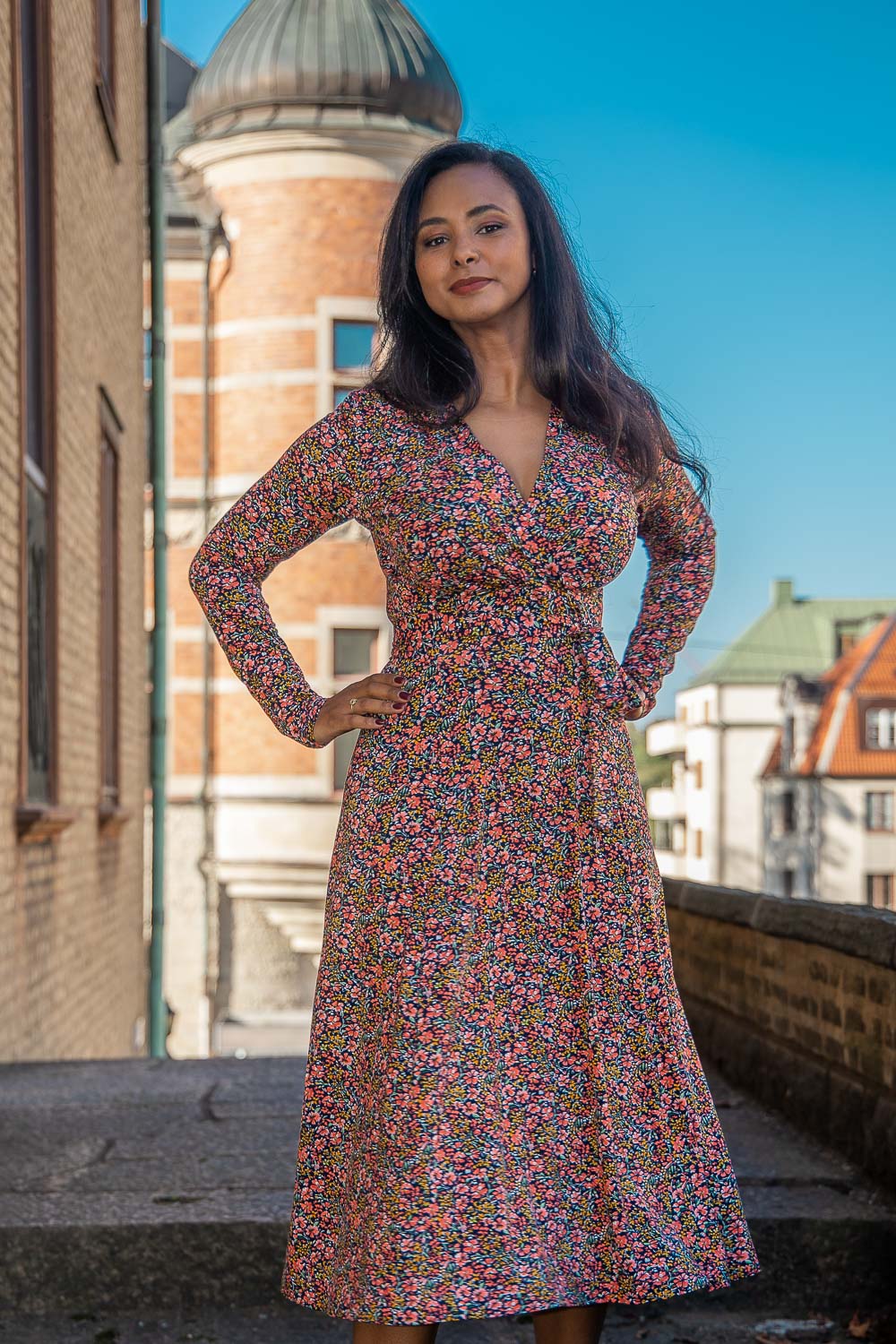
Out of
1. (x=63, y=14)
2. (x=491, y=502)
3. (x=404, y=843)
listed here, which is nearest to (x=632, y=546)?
(x=491, y=502)

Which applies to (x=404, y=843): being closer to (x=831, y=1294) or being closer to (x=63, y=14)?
(x=831, y=1294)

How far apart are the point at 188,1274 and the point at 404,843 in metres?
1.58

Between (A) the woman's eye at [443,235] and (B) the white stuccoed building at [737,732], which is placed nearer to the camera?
(A) the woman's eye at [443,235]

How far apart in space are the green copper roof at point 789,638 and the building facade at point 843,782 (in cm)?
857

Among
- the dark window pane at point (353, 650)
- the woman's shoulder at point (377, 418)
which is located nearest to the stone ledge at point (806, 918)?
the woman's shoulder at point (377, 418)

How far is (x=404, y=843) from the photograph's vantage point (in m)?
2.58

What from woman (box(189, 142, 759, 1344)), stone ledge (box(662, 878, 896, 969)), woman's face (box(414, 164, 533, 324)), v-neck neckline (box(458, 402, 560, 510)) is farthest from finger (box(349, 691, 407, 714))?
stone ledge (box(662, 878, 896, 969))

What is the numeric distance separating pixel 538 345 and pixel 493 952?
1005 mm

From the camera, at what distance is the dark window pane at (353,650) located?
19047 millimetres

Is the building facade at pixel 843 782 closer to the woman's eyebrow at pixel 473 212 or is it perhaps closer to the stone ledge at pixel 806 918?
the stone ledge at pixel 806 918

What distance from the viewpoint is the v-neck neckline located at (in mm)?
2652

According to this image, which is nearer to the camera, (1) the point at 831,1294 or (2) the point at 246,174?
(1) the point at 831,1294

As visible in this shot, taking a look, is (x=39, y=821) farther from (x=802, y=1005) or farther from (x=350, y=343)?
(x=350, y=343)

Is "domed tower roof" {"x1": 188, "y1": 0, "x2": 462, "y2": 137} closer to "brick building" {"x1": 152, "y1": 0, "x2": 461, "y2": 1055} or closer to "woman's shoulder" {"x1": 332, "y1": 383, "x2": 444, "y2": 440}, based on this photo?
"brick building" {"x1": 152, "y1": 0, "x2": 461, "y2": 1055}
